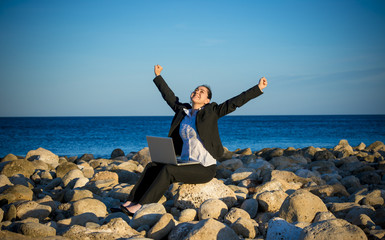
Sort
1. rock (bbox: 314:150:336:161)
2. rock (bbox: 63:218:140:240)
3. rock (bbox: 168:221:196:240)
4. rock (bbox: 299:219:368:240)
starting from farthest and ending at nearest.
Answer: rock (bbox: 314:150:336:161), rock (bbox: 168:221:196:240), rock (bbox: 63:218:140:240), rock (bbox: 299:219:368:240)

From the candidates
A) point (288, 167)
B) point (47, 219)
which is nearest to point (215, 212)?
point (47, 219)

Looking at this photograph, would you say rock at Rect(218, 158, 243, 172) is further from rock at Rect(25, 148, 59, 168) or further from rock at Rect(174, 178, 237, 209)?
rock at Rect(25, 148, 59, 168)

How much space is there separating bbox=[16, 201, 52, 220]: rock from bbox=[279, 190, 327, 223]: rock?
10.3 feet

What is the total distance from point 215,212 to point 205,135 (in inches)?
41.6

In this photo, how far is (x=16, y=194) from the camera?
19.5 feet

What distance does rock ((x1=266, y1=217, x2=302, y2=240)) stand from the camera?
12.5ft

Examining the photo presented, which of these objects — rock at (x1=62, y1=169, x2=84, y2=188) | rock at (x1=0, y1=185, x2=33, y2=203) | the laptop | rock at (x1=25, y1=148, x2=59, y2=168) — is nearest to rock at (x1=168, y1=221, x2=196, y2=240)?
the laptop

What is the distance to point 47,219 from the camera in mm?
5211

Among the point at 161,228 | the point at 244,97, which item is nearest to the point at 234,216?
the point at 161,228

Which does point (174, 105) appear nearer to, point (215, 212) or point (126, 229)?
point (215, 212)

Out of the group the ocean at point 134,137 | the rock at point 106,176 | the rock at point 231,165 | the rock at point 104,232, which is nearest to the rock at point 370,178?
the rock at point 231,165

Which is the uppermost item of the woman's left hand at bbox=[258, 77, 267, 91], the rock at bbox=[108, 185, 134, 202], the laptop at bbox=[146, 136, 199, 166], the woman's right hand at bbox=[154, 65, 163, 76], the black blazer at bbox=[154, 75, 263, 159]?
the woman's right hand at bbox=[154, 65, 163, 76]

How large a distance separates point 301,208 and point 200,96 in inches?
82.8

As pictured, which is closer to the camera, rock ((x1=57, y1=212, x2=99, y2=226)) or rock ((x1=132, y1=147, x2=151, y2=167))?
rock ((x1=57, y1=212, x2=99, y2=226))
